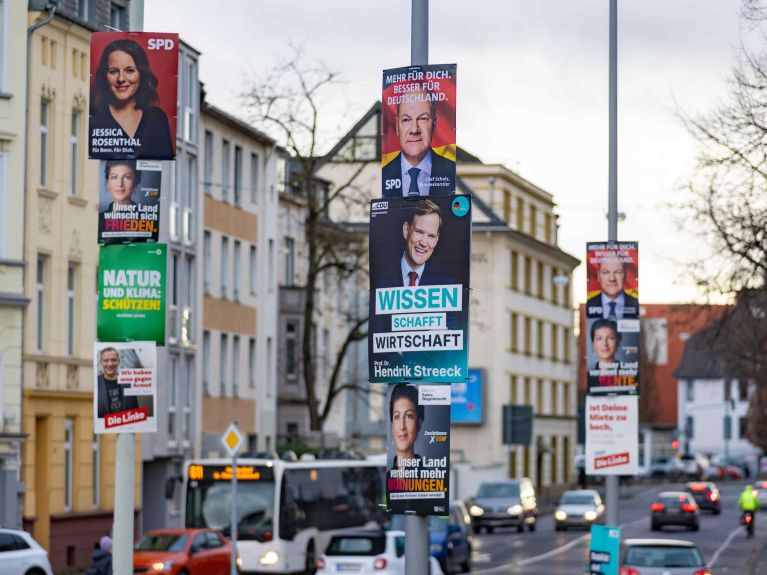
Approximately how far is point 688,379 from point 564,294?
50624 millimetres

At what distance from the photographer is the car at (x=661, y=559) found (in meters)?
31.3

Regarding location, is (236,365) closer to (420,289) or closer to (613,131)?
(613,131)

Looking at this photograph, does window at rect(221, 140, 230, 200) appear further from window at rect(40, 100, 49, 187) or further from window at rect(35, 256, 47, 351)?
window at rect(35, 256, 47, 351)

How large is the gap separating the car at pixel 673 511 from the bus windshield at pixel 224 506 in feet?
86.8

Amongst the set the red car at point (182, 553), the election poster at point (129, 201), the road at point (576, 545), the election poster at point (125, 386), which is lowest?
the road at point (576, 545)

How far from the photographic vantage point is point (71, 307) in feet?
147

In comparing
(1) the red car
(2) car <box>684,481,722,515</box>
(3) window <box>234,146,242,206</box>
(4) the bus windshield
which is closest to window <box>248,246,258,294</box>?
(3) window <box>234,146,242,206</box>

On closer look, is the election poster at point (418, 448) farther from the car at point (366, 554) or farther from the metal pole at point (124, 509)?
the car at point (366, 554)

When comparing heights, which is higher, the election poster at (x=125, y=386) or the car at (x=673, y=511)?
the election poster at (x=125, y=386)

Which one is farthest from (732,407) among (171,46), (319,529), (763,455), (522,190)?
(171,46)

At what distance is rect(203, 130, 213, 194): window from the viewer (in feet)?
185

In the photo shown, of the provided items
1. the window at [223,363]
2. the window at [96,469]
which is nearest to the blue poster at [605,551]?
the window at [96,469]

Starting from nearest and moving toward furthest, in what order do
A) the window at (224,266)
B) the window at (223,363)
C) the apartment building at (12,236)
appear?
the apartment building at (12,236) < the window at (224,266) < the window at (223,363)

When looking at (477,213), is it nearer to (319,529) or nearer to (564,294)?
(564,294)
